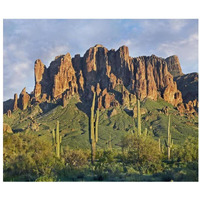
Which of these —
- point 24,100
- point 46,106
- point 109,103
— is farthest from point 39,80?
point 109,103

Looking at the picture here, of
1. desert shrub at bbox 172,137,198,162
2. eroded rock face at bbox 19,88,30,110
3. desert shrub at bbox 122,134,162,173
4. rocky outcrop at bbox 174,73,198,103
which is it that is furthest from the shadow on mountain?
desert shrub at bbox 122,134,162,173

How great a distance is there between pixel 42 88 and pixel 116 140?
113m

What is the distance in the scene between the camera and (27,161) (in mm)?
16500

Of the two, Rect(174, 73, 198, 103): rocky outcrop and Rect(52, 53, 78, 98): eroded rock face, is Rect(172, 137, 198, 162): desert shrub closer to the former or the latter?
Rect(174, 73, 198, 103): rocky outcrop

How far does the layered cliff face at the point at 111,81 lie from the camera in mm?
162500

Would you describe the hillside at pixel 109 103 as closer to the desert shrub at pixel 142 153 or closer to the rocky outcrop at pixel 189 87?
the rocky outcrop at pixel 189 87

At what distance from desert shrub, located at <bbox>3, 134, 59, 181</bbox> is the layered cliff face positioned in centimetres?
12765

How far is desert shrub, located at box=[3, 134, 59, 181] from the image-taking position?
15.2 metres

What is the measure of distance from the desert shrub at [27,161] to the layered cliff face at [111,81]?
12765 cm

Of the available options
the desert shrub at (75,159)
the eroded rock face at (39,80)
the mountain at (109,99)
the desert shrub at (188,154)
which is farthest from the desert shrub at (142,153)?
the eroded rock face at (39,80)

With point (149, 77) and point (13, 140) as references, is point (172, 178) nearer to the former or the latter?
point (13, 140)

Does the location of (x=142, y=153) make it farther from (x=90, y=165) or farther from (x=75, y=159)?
(x=75, y=159)

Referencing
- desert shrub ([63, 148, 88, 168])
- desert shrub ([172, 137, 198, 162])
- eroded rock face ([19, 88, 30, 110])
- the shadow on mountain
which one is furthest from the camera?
eroded rock face ([19, 88, 30, 110])

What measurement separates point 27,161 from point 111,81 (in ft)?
510
